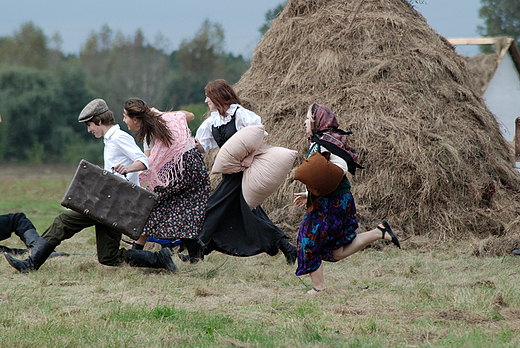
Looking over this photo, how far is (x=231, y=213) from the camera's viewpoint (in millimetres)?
5547

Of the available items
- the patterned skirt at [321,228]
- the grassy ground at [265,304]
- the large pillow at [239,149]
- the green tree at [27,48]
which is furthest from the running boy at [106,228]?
the green tree at [27,48]

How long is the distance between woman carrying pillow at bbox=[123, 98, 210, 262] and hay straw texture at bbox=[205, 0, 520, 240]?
6.42 ft

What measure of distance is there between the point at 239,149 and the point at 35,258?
213cm

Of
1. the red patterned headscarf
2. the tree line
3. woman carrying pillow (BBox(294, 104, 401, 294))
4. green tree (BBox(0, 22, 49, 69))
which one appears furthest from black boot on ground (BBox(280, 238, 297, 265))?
green tree (BBox(0, 22, 49, 69))

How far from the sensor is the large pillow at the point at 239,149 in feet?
17.2

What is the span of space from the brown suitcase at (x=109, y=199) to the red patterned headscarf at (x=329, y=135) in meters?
1.53

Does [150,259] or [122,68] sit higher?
[150,259]

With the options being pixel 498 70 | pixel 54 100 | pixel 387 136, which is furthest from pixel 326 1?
pixel 54 100

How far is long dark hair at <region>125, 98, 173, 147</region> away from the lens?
530 centimetres

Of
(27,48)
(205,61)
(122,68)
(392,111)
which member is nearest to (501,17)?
(205,61)

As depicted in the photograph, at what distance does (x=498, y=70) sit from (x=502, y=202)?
13.6 metres

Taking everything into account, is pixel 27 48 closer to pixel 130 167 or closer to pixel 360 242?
pixel 130 167

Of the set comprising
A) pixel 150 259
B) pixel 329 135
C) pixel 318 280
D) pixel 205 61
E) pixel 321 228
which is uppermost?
pixel 329 135

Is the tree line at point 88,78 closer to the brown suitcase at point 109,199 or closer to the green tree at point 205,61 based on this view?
the green tree at point 205,61
